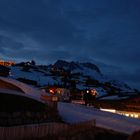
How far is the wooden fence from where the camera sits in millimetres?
13859

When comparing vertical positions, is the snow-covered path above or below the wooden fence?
above

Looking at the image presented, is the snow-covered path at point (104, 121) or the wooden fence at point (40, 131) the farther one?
the snow-covered path at point (104, 121)

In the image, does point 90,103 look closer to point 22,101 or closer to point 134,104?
point 134,104

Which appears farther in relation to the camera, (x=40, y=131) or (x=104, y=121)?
(x=104, y=121)

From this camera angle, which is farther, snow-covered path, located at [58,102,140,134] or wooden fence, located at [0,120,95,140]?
snow-covered path, located at [58,102,140,134]

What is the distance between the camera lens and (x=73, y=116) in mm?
27250

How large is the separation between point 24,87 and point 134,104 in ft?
39.4

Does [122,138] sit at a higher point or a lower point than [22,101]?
lower

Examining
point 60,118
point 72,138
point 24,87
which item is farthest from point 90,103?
point 72,138

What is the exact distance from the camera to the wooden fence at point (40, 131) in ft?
45.5

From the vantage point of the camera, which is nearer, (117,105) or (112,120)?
(112,120)

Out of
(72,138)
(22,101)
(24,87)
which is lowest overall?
(72,138)

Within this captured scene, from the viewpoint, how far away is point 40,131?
16.3 m

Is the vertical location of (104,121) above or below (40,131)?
above
